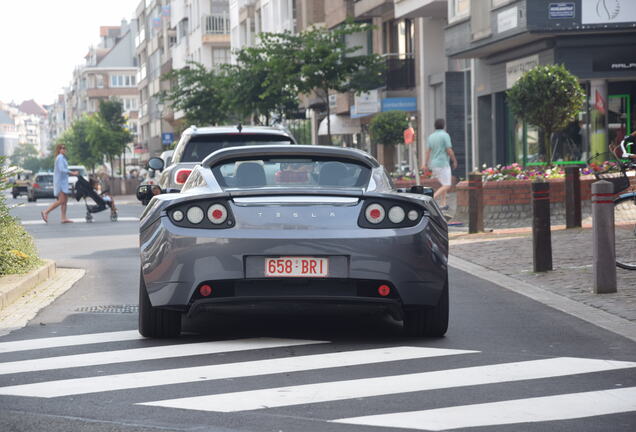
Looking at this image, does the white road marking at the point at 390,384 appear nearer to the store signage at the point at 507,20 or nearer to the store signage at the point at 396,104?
the store signage at the point at 507,20

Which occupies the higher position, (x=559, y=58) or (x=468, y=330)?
(x=559, y=58)

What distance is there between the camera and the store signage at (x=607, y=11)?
1164 inches

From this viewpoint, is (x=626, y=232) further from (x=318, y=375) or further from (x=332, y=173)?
(x=318, y=375)

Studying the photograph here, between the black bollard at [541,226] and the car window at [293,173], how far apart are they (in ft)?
15.3

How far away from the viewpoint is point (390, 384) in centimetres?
650

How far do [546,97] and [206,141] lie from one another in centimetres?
864

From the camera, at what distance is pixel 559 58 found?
3062 cm

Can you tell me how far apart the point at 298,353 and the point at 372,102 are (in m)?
36.9

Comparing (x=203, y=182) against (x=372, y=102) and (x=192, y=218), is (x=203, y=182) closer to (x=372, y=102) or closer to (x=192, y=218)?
(x=192, y=218)

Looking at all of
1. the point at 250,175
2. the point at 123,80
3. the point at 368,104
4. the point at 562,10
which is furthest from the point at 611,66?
the point at 123,80

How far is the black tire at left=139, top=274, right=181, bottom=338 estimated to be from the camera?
8156 mm

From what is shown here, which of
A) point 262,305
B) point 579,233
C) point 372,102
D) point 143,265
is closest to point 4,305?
point 143,265

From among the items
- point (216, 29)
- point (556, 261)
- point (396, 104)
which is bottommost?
point (556, 261)

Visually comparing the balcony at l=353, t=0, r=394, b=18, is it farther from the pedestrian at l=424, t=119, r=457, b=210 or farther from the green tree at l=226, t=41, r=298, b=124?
the pedestrian at l=424, t=119, r=457, b=210
